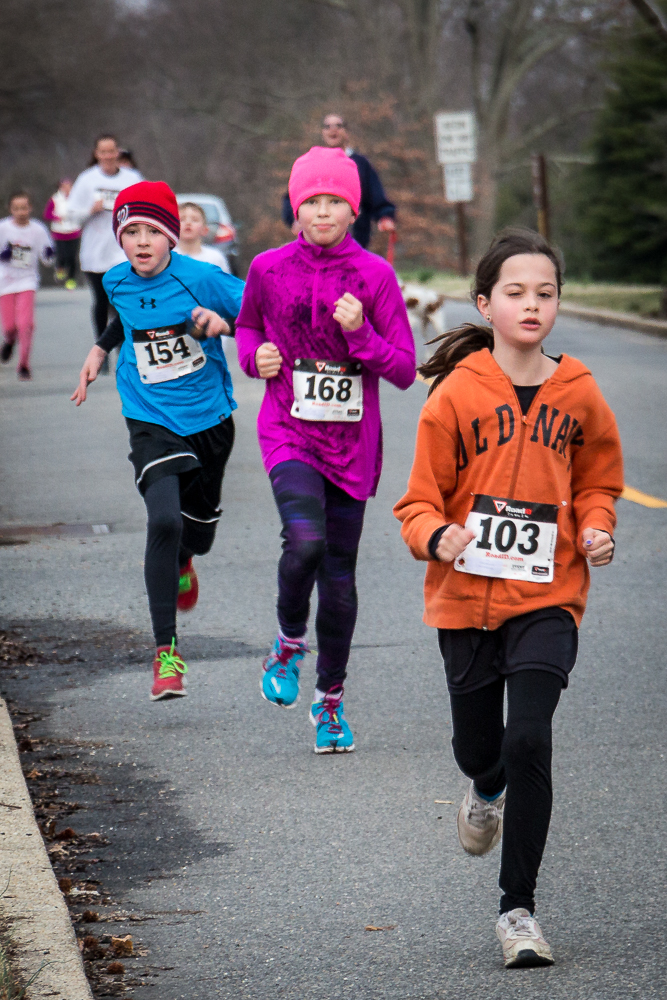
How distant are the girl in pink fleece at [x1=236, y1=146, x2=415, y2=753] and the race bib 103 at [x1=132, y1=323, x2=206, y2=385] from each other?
1.85 ft

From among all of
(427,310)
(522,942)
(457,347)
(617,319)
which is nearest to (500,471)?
(457,347)

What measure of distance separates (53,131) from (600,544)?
4967 cm

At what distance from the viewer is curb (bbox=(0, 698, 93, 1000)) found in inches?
129

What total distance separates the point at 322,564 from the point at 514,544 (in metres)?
1.50

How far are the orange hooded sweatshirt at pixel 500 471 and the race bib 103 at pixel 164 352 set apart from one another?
81.0 inches

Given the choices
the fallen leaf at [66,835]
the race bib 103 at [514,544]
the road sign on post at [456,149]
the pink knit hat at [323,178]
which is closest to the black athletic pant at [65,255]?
the road sign on post at [456,149]

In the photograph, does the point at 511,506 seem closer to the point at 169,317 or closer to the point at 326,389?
the point at 326,389

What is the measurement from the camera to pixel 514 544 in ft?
11.8

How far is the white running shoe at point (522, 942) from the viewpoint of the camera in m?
3.43

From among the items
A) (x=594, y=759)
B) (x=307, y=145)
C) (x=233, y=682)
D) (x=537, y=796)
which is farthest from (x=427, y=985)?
(x=307, y=145)

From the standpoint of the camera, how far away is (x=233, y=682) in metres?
5.94

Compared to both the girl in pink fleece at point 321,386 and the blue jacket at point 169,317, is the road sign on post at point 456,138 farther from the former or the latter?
the girl in pink fleece at point 321,386

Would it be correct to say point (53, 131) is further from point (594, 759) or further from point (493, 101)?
point (594, 759)

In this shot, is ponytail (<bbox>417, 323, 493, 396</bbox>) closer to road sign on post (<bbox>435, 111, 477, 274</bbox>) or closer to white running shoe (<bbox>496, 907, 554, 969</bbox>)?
white running shoe (<bbox>496, 907, 554, 969</bbox>)
